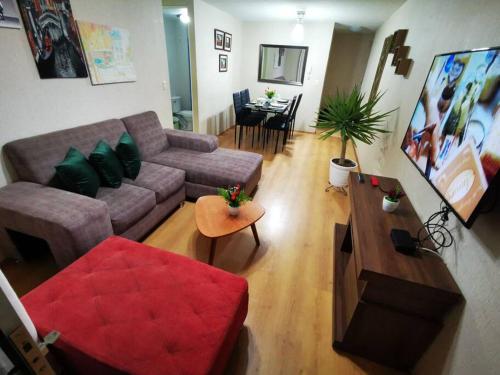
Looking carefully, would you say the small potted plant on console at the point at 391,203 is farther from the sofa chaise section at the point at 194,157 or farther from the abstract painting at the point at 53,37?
the abstract painting at the point at 53,37

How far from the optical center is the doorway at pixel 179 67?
4.96 meters

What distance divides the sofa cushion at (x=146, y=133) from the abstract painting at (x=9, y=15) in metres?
1.02

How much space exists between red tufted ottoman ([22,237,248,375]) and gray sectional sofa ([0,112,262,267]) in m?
0.32

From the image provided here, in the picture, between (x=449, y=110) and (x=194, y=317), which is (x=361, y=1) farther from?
(x=194, y=317)

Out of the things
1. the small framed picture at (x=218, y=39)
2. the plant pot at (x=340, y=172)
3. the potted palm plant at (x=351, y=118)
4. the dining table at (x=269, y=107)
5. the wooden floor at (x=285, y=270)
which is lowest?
the wooden floor at (x=285, y=270)

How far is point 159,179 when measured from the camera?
7.14ft

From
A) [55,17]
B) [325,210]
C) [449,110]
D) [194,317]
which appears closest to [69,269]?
[194,317]

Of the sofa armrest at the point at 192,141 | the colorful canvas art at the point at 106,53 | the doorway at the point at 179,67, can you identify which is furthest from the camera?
the doorway at the point at 179,67

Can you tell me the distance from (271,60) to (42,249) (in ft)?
17.1

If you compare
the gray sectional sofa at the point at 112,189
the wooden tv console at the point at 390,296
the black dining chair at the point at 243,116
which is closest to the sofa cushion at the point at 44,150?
the gray sectional sofa at the point at 112,189

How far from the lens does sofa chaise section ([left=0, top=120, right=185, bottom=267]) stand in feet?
4.60

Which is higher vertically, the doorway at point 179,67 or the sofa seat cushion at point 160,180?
the doorway at point 179,67

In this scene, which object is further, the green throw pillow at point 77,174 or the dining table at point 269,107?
the dining table at point 269,107

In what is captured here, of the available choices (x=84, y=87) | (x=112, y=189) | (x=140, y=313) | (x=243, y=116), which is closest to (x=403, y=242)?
(x=140, y=313)
